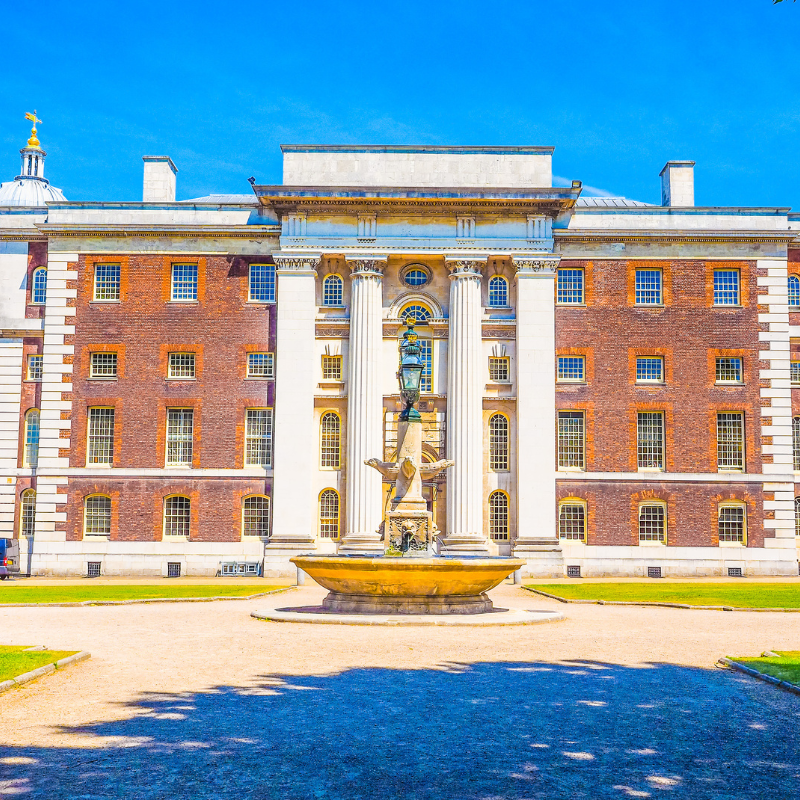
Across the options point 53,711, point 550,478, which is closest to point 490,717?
point 53,711

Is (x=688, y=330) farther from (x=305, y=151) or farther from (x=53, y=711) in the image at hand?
(x=53, y=711)

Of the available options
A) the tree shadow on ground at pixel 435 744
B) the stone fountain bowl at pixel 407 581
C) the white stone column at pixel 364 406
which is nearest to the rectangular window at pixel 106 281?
the white stone column at pixel 364 406

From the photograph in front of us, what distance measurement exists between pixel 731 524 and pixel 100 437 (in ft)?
97.3

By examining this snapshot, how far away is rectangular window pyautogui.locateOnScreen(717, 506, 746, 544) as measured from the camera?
4600cm

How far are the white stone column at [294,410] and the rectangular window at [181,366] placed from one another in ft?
14.3

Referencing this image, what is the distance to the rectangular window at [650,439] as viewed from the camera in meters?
46.6

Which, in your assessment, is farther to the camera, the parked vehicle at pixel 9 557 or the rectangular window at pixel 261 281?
the rectangular window at pixel 261 281

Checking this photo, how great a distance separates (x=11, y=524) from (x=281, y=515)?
43.0 ft

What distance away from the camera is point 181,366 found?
47.6 m

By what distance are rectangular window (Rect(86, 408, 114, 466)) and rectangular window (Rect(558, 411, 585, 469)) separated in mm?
21010

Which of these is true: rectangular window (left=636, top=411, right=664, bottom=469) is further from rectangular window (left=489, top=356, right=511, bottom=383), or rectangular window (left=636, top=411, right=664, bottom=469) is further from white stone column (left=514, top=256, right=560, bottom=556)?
rectangular window (left=489, top=356, right=511, bottom=383)

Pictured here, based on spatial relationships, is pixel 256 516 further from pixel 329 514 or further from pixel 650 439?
pixel 650 439

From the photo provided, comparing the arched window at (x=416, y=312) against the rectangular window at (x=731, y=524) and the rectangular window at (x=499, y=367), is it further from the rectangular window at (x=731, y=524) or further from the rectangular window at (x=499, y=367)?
the rectangular window at (x=731, y=524)

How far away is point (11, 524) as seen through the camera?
4728cm
